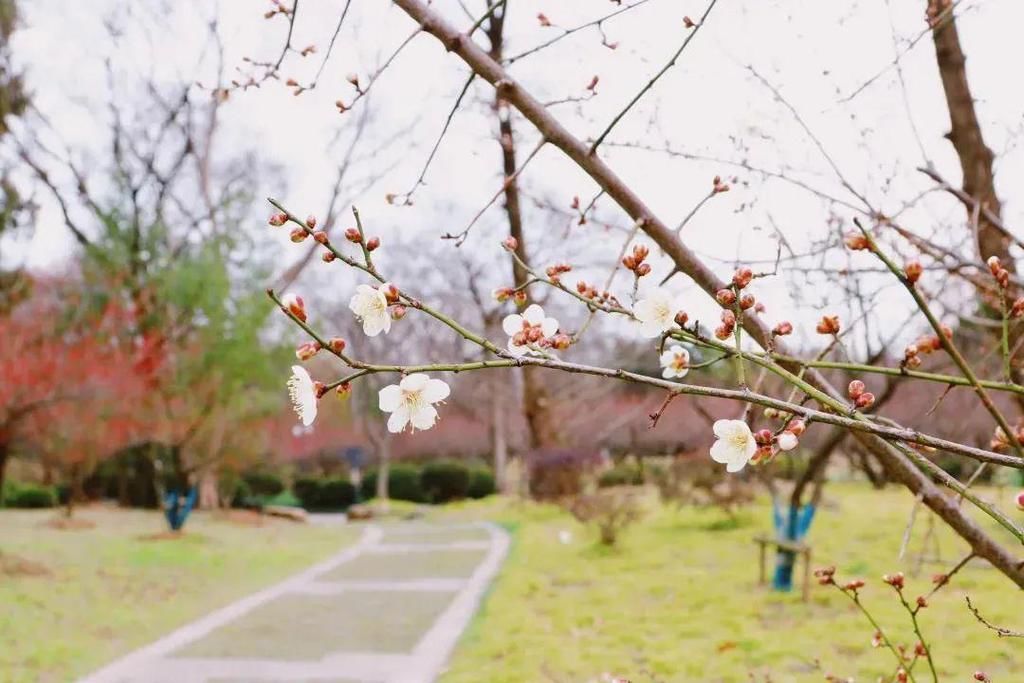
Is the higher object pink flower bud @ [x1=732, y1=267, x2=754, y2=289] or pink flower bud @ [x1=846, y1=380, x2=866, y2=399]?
pink flower bud @ [x1=732, y1=267, x2=754, y2=289]

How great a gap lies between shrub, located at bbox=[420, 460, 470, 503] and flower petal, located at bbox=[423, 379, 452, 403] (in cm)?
2131

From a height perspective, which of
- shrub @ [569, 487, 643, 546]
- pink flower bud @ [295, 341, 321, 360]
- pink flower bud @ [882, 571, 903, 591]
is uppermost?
pink flower bud @ [295, 341, 321, 360]

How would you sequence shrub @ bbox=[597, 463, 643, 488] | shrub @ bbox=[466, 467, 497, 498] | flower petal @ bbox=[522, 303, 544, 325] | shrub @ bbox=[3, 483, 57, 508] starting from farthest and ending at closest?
shrub @ bbox=[466, 467, 497, 498] → shrub @ bbox=[597, 463, 643, 488] → shrub @ bbox=[3, 483, 57, 508] → flower petal @ bbox=[522, 303, 544, 325]

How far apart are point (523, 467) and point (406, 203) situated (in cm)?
1803

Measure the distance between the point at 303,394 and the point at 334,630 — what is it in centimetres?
520

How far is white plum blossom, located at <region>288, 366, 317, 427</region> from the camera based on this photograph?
3.70 feet

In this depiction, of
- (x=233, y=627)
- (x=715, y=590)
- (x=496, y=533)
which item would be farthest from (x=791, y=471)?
(x=233, y=627)

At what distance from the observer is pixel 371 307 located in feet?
3.84

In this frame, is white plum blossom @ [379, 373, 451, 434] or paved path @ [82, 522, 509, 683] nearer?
white plum blossom @ [379, 373, 451, 434]

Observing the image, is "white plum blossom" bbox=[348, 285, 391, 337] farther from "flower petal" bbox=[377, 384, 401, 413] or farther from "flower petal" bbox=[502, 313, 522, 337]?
"flower petal" bbox=[502, 313, 522, 337]

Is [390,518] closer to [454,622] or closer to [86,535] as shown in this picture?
[86,535]

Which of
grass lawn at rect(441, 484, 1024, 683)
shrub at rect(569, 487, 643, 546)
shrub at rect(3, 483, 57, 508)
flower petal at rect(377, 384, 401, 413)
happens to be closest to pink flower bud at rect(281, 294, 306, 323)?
flower petal at rect(377, 384, 401, 413)

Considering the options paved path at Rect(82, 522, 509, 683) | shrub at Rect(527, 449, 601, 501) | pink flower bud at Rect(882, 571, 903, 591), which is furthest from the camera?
shrub at Rect(527, 449, 601, 501)

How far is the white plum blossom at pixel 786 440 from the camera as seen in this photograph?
1.01 meters
